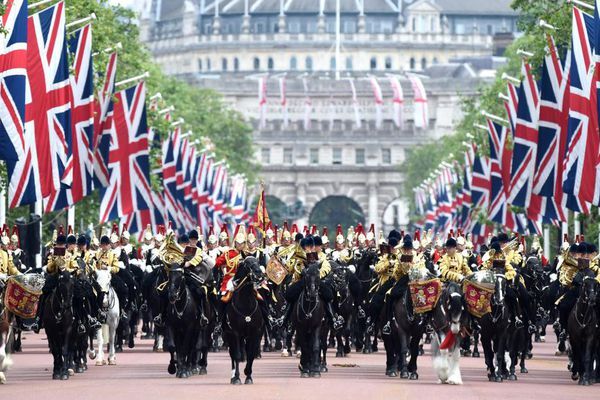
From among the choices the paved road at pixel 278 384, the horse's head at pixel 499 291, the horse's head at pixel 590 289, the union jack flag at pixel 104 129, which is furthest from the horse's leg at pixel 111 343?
the union jack flag at pixel 104 129

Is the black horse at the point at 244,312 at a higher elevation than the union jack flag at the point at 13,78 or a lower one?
lower

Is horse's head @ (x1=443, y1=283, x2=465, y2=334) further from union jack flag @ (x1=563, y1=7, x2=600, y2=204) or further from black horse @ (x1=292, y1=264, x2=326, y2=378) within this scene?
union jack flag @ (x1=563, y1=7, x2=600, y2=204)

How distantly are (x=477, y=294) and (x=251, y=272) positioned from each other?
390 centimetres

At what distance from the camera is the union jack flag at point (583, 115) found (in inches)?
2037

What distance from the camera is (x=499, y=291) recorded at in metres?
40.4

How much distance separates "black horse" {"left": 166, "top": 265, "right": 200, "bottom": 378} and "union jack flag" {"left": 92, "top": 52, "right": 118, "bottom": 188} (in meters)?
23.8

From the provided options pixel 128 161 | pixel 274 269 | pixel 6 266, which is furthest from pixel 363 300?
pixel 128 161

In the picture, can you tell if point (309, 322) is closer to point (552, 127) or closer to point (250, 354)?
point (250, 354)

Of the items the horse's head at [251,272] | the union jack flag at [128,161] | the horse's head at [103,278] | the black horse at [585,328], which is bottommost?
the black horse at [585,328]

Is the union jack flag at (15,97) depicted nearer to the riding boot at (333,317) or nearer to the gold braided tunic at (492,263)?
the riding boot at (333,317)

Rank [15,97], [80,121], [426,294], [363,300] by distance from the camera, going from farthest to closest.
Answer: [80,121]
[363,300]
[15,97]
[426,294]

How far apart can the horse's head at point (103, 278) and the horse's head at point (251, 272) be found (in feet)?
18.4

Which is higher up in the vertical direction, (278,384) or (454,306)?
(454,306)

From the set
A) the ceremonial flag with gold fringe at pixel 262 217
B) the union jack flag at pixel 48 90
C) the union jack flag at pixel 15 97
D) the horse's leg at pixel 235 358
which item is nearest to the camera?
the horse's leg at pixel 235 358
